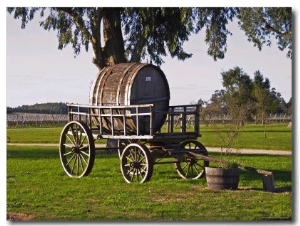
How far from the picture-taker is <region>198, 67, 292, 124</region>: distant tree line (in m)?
12.9

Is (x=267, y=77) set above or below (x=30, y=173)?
above

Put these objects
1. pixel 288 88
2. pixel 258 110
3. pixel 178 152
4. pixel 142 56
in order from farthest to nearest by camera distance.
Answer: pixel 142 56, pixel 258 110, pixel 178 152, pixel 288 88

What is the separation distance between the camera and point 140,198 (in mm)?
11836

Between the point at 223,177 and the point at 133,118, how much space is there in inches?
83.6

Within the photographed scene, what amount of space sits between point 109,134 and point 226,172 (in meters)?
2.67

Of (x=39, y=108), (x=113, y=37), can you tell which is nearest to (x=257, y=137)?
(x=113, y=37)

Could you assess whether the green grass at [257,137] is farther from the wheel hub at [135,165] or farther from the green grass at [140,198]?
the wheel hub at [135,165]

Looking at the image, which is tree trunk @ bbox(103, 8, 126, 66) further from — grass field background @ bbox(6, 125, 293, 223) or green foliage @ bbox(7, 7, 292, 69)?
grass field background @ bbox(6, 125, 293, 223)

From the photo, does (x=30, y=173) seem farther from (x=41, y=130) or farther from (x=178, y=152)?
(x=178, y=152)

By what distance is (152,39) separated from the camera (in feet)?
56.5

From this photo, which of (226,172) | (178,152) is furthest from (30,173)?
(226,172)

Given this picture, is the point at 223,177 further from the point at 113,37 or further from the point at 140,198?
the point at 113,37

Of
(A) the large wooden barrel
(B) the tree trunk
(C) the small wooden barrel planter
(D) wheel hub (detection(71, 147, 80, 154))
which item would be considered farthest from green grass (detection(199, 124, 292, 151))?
(B) the tree trunk

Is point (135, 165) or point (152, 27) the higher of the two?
point (152, 27)
